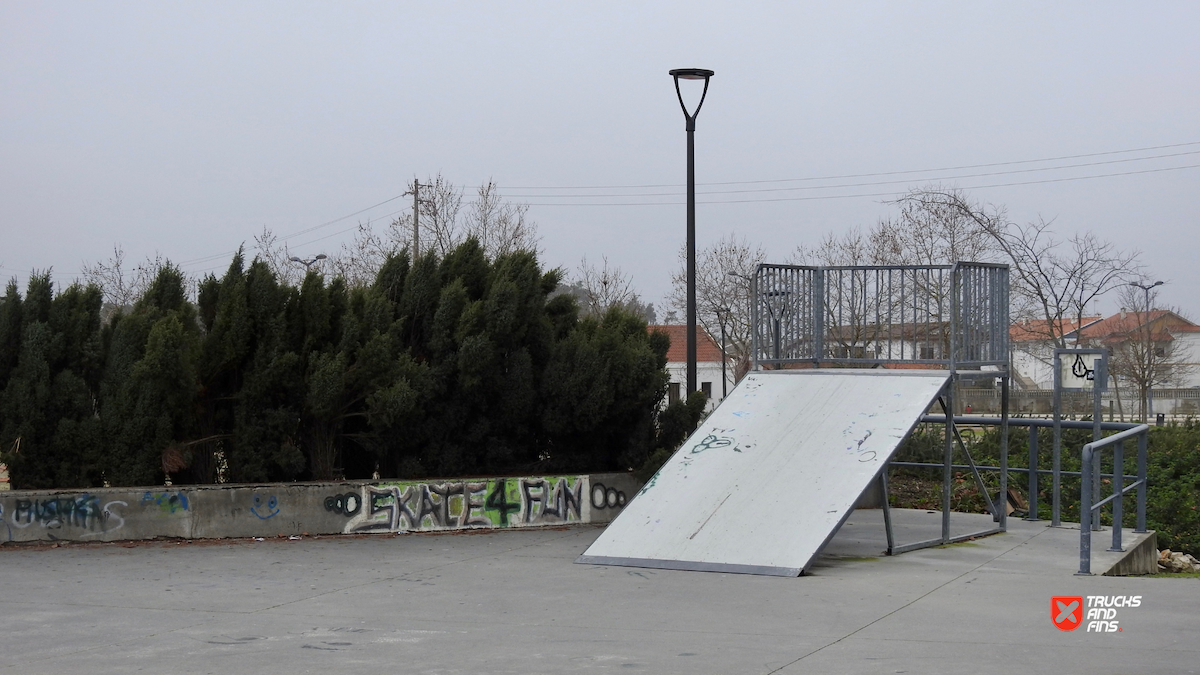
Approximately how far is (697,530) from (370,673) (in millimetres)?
4145

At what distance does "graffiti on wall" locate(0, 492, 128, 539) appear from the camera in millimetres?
11117

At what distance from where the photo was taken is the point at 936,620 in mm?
7297

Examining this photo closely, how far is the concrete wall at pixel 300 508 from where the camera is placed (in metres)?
11.2

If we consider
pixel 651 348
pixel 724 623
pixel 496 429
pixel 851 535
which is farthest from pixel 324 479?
pixel 724 623

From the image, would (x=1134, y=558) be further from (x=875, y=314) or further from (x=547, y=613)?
(x=547, y=613)

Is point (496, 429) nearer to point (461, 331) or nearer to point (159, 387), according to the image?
point (461, 331)

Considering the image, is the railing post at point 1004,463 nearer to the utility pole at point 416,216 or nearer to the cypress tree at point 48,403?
the cypress tree at point 48,403

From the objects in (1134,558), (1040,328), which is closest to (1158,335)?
(1040,328)

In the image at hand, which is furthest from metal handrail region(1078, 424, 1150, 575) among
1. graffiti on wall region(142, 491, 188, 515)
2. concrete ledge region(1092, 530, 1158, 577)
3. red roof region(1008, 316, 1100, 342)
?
red roof region(1008, 316, 1100, 342)

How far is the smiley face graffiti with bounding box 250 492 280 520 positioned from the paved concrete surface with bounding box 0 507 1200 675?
0.73 metres

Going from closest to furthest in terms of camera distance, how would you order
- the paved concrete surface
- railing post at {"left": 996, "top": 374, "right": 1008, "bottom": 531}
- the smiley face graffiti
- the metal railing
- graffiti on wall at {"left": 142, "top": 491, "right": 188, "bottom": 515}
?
1. the paved concrete surface
2. the metal railing
3. graffiti on wall at {"left": 142, "top": 491, "right": 188, "bottom": 515}
4. railing post at {"left": 996, "top": 374, "right": 1008, "bottom": 531}
5. the smiley face graffiti

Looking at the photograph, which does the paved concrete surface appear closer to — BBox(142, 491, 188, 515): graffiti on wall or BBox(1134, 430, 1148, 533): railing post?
BBox(142, 491, 188, 515): graffiti on wall

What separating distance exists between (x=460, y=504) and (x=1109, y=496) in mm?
6353

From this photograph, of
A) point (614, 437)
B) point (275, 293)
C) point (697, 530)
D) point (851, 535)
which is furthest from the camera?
point (614, 437)
